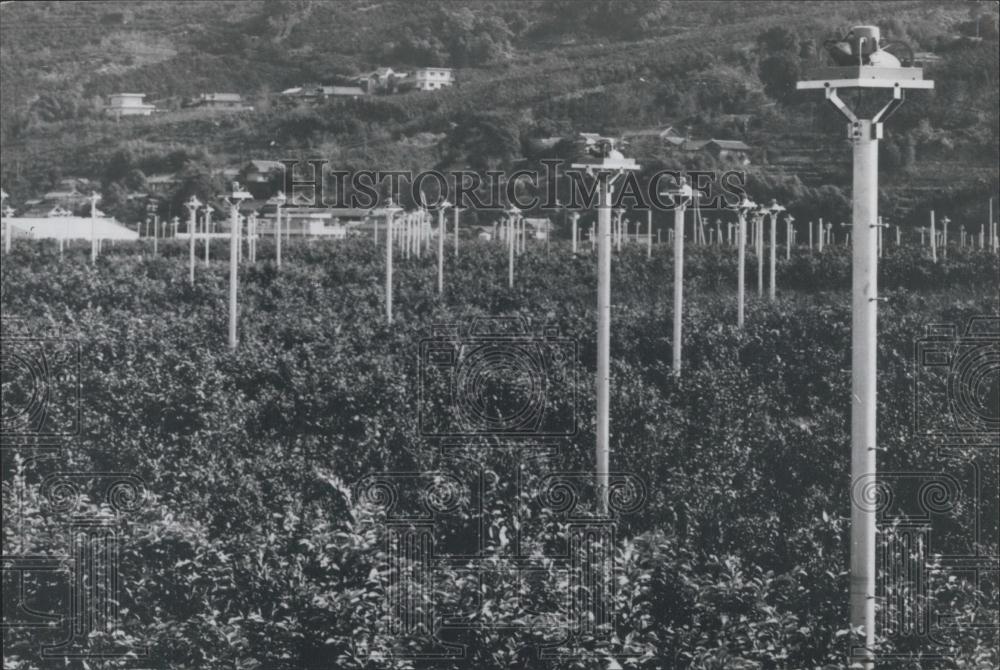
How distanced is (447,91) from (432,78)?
97.0 inches

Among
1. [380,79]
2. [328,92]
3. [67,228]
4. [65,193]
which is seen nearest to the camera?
[67,228]

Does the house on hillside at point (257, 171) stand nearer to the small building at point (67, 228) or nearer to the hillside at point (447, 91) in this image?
the hillside at point (447, 91)

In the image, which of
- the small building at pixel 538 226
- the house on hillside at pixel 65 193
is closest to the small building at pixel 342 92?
the small building at pixel 538 226

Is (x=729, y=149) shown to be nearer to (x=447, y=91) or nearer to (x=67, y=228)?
(x=447, y=91)

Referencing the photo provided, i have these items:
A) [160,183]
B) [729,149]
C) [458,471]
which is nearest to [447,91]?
[729,149]

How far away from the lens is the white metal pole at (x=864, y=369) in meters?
5.79

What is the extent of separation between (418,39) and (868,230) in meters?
32.9

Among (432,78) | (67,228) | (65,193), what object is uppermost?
(432,78)

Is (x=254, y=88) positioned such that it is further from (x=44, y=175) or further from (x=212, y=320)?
(x=212, y=320)

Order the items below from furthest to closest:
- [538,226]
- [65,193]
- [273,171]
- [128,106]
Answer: [128,106] < [538,226] < [65,193] < [273,171]

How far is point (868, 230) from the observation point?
5910 mm

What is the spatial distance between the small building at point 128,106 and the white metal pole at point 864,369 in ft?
136

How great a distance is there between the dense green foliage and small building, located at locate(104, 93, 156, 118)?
24084mm

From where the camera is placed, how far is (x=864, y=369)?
5852mm
